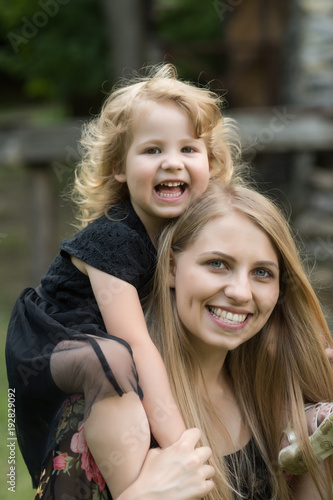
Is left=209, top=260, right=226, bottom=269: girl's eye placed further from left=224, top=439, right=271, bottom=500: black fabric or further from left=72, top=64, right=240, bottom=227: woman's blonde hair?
left=224, top=439, right=271, bottom=500: black fabric

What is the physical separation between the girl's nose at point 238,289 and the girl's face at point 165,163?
13.3 inches

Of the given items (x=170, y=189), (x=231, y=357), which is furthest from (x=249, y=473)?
(x=170, y=189)

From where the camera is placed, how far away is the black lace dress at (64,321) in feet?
7.51

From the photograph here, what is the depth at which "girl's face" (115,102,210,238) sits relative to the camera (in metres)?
2.46

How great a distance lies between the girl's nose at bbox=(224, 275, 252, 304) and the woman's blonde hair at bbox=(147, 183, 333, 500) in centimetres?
19

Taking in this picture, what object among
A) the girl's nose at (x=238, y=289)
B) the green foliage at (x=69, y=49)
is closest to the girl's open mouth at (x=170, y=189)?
the girl's nose at (x=238, y=289)

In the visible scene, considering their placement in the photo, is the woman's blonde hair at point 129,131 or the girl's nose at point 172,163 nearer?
the girl's nose at point 172,163

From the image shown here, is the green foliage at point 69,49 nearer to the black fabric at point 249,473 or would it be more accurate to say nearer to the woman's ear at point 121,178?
the woman's ear at point 121,178

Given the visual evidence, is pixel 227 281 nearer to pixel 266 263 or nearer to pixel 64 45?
pixel 266 263

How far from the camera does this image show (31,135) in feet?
20.6

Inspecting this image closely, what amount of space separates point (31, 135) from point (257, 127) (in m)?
2.01

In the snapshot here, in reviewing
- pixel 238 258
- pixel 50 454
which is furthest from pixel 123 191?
pixel 50 454

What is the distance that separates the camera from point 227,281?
89.5 inches

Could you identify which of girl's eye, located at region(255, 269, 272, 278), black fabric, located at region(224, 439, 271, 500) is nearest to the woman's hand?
black fabric, located at region(224, 439, 271, 500)
